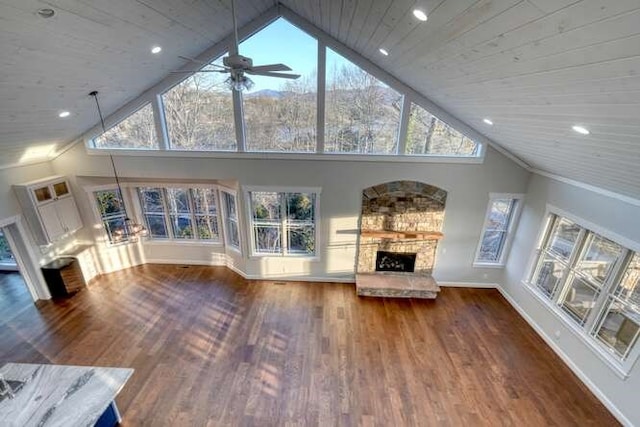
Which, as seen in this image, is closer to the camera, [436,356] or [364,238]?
[436,356]

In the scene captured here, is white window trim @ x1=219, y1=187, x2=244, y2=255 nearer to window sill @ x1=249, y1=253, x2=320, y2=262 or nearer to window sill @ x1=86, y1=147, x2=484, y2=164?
window sill @ x1=249, y1=253, x2=320, y2=262

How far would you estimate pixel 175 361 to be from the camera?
4.16 metres

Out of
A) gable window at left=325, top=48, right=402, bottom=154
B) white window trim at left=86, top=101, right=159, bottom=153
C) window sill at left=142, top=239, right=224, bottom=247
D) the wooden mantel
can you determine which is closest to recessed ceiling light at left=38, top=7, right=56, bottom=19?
white window trim at left=86, top=101, right=159, bottom=153

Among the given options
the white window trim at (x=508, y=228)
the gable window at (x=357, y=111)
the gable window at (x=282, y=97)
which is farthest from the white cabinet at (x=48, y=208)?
the white window trim at (x=508, y=228)

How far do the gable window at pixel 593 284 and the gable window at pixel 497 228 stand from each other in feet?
2.47

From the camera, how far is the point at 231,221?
6305 mm

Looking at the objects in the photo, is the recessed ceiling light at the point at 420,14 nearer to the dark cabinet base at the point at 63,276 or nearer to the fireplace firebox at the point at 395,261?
the fireplace firebox at the point at 395,261

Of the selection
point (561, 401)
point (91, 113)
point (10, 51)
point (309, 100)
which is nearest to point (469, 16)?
point (309, 100)

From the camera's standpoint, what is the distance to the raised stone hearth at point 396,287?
18.4ft

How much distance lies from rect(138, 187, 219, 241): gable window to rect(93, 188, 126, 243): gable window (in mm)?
446

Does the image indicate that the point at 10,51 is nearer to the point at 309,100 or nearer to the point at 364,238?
the point at 309,100

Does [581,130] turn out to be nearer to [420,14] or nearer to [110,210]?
[420,14]

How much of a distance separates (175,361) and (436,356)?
12.9ft

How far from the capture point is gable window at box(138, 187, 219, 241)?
6.25 metres
